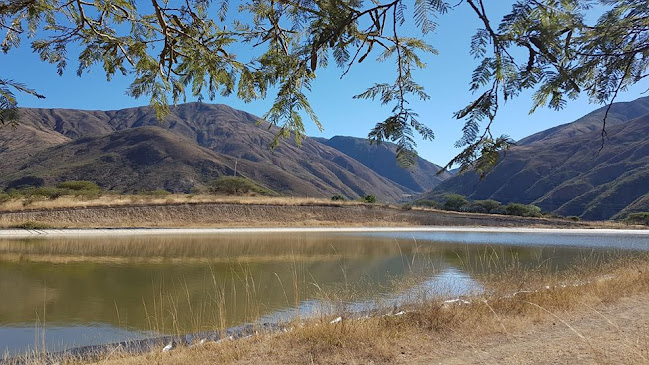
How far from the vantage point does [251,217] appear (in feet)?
128

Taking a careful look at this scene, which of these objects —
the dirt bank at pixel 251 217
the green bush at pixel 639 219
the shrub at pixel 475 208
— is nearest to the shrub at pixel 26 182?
the dirt bank at pixel 251 217

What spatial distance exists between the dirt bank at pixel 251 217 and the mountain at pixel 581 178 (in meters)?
28.0

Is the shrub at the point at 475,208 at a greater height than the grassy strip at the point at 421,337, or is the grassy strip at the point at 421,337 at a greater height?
the grassy strip at the point at 421,337

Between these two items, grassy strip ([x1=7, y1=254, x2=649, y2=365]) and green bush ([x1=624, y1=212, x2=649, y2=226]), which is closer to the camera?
grassy strip ([x1=7, y1=254, x2=649, y2=365])

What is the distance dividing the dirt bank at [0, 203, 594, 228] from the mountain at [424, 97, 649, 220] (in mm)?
28037

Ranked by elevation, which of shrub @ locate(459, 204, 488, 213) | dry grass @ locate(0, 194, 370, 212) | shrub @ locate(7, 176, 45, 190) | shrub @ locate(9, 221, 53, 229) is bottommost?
shrub @ locate(459, 204, 488, 213)

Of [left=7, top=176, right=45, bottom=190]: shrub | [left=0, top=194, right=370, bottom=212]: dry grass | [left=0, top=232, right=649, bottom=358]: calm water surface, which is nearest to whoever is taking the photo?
[left=0, top=232, right=649, bottom=358]: calm water surface

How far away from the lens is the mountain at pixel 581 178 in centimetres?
8125

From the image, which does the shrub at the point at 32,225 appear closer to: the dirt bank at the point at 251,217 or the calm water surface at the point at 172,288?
the dirt bank at the point at 251,217

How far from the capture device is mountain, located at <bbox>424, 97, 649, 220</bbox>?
81250mm

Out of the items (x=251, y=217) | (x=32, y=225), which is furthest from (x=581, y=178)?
(x=32, y=225)

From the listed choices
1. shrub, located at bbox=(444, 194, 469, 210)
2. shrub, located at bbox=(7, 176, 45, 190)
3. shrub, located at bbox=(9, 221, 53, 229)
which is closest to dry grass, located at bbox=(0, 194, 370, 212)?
shrub, located at bbox=(9, 221, 53, 229)

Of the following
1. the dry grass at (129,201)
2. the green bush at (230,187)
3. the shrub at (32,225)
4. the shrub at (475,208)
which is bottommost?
the shrub at (475,208)

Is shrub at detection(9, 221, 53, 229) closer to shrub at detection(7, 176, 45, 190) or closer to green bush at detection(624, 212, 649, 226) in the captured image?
shrub at detection(7, 176, 45, 190)
